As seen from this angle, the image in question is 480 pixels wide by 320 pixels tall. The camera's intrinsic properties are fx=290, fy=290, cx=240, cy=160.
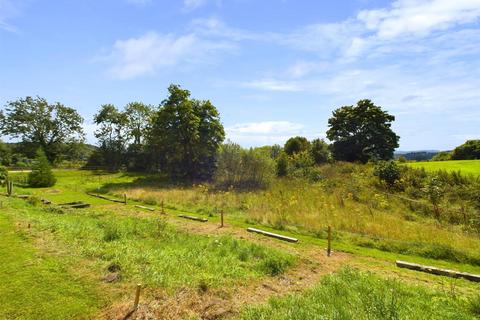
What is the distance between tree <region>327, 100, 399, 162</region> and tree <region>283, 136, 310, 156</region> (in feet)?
26.4

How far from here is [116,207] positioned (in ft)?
55.0

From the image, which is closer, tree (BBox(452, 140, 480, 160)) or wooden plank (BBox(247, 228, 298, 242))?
wooden plank (BBox(247, 228, 298, 242))

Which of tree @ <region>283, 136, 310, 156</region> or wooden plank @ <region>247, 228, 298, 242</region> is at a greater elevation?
tree @ <region>283, 136, 310, 156</region>

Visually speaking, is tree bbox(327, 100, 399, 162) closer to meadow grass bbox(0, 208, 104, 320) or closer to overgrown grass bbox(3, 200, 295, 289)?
overgrown grass bbox(3, 200, 295, 289)

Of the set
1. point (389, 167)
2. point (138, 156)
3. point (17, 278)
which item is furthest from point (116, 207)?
point (138, 156)

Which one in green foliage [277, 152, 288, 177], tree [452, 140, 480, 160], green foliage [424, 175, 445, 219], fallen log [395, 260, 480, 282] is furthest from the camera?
tree [452, 140, 480, 160]

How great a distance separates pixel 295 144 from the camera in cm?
4172

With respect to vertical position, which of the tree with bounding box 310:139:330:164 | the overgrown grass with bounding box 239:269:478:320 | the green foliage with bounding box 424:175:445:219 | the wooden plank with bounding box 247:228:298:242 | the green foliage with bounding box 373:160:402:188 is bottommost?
the wooden plank with bounding box 247:228:298:242

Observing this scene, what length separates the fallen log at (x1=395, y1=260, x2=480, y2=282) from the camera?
7484mm

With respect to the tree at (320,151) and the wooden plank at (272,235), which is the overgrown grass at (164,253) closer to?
the wooden plank at (272,235)

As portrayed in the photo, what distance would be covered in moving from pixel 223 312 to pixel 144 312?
4.57 ft

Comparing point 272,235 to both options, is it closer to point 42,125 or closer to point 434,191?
point 434,191

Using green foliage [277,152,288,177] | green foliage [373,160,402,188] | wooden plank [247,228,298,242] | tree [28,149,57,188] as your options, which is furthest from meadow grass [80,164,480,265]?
tree [28,149,57,188]

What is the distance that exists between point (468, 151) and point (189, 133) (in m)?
31.7
